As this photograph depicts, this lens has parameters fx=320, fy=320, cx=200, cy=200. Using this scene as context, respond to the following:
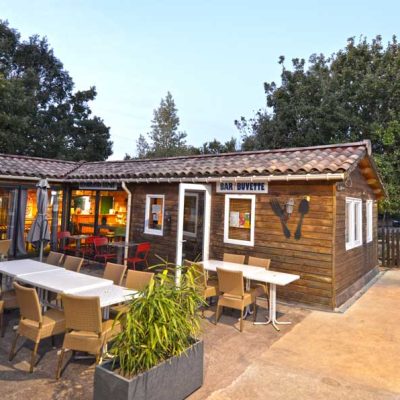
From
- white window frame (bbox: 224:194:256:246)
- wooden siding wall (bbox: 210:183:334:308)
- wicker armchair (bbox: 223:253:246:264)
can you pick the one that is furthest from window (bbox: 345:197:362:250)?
wicker armchair (bbox: 223:253:246:264)

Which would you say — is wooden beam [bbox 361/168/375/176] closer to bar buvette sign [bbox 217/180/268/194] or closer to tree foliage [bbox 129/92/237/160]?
bar buvette sign [bbox 217/180/268/194]

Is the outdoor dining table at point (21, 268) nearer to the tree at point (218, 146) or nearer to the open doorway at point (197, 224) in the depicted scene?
the open doorway at point (197, 224)

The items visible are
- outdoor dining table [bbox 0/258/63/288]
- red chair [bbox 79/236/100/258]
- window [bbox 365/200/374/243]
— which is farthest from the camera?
red chair [bbox 79/236/100/258]

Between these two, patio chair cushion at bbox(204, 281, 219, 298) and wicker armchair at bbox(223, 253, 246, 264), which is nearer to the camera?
patio chair cushion at bbox(204, 281, 219, 298)

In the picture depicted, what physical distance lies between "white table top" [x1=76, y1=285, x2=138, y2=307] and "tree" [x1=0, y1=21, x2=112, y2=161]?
751 inches

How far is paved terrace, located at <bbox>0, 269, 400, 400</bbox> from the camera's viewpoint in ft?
11.0

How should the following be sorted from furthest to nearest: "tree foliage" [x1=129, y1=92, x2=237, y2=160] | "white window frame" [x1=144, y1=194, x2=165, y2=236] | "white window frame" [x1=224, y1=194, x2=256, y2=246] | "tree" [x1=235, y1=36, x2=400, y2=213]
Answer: "tree foliage" [x1=129, y1=92, x2=237, y2=160] < "tree" [x1=235, y1=36, x2=400, y2=213] < "white window frame" [x1=144, y1=194, x2=165, y2=236] < "white window frame" [x1=224, y1=194, x2=256, y2=246]

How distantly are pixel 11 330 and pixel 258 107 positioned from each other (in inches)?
881

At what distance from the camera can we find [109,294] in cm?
410

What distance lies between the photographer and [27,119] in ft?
67.1

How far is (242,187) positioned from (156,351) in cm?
509

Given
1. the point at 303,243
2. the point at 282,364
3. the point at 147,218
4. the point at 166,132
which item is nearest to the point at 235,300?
the point at 282,364

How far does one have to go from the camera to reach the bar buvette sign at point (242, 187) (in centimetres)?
724

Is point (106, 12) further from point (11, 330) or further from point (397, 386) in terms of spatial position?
point (397, 386)
